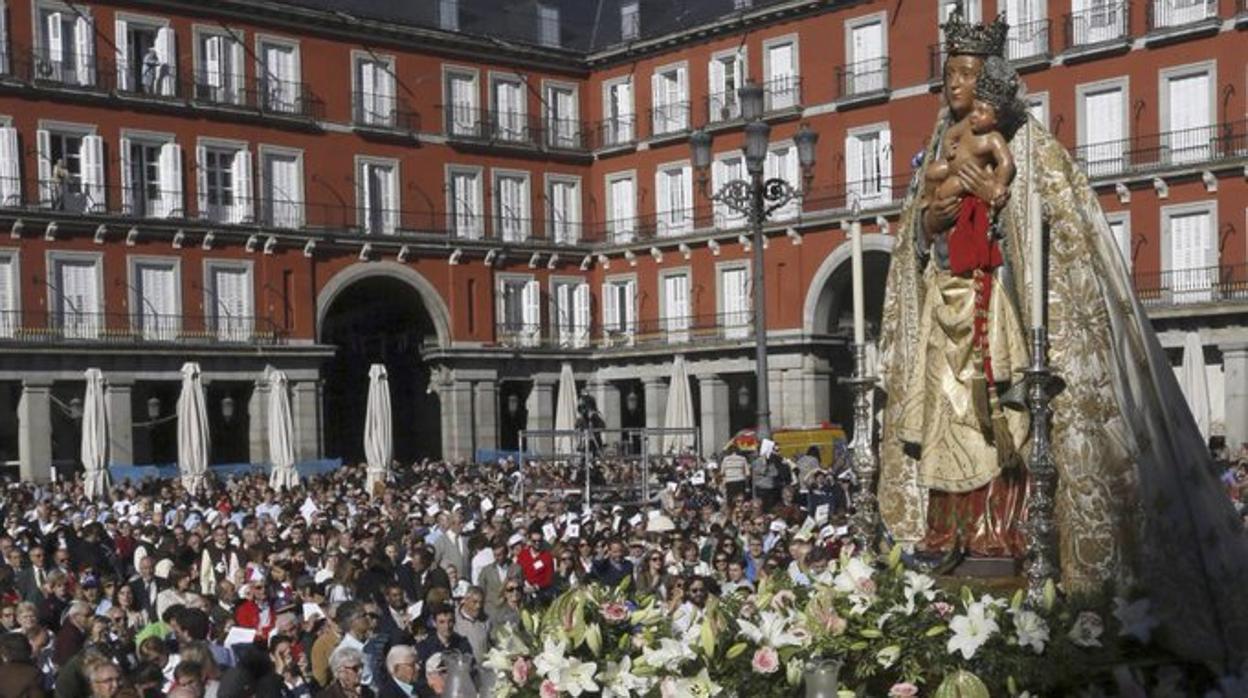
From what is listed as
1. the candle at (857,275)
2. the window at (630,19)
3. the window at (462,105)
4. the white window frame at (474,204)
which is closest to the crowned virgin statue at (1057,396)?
the candle at (857,275)

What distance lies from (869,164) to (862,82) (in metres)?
2.37

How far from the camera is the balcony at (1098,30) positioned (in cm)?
4028

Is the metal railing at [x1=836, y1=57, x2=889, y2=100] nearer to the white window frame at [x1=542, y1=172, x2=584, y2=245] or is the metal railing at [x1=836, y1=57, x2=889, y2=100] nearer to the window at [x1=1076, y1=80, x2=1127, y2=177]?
the window at [x1=1076, y1=80, x2=1127, y2=177]

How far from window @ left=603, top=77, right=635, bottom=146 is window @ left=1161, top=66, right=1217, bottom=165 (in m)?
18.4

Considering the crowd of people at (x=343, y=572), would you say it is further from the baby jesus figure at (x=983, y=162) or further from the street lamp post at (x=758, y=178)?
the baby jesus figure at (x=983, y=162)

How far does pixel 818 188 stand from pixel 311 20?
15855 mm

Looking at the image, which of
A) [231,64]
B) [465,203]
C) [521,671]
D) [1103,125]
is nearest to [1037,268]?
[521,671]

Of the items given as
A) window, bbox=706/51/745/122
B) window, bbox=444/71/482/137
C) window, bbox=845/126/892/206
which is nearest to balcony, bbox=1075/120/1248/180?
window, bbox=845/126/892/206

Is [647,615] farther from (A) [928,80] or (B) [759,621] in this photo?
(A) [928,80]

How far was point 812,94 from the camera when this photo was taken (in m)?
47.2

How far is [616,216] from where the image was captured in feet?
176

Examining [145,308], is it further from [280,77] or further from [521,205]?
[521,205]

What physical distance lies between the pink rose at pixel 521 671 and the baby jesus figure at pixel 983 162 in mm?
3298

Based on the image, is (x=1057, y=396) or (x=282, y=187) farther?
(x=282, y=187)
